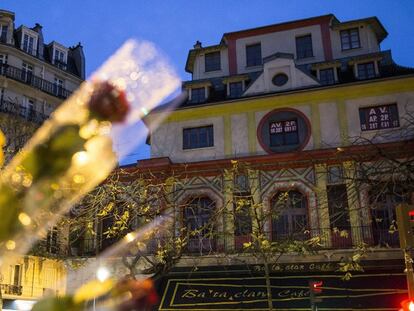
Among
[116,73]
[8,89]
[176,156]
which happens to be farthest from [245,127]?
[116,73]

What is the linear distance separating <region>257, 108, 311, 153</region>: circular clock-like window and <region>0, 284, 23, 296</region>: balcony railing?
431 inches

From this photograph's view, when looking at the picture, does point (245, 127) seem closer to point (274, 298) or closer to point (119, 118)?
point (274, 298)

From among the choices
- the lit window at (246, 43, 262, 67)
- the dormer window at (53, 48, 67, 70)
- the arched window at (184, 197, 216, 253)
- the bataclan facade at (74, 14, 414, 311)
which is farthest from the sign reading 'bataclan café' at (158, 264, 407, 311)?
the dormer window at (53, 48, 67, 70)

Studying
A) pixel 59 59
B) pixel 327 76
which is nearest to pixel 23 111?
pixel 59 59

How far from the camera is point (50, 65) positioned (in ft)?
96.3

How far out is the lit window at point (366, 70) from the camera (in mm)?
21234

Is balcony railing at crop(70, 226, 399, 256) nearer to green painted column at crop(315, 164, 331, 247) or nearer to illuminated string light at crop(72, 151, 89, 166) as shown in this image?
green painted column at crop(315, 164, 331, 247)

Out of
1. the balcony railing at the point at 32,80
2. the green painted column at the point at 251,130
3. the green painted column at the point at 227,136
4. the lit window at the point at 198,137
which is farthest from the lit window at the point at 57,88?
the green painted column at the point at 251,130

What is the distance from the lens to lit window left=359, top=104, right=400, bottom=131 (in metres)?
19.8

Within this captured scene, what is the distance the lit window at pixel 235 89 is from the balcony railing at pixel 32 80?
9124mm

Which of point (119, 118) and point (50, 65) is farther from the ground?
point (50, 65)

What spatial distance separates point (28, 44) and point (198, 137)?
1342cm

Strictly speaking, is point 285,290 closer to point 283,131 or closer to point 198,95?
point 283,131

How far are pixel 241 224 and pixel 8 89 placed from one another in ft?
46.6
